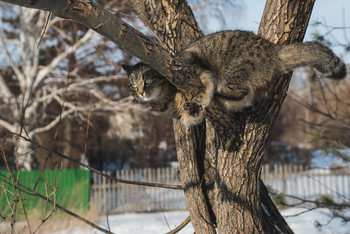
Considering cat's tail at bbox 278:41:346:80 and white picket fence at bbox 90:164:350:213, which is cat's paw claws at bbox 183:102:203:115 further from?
white picket fence at bbox 90:164:350:213

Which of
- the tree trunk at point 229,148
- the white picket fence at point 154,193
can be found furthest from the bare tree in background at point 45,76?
the tree trunk at point 229,148

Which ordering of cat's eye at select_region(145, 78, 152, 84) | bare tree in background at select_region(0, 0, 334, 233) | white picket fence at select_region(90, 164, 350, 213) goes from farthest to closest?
white picket fence at select_region(90, 164, 350, 213)
cat's eye at select_region(145, 78, 152, 84)
bare tree in background at select_region(0, 0, 334, 233)

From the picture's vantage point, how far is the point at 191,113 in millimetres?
2062

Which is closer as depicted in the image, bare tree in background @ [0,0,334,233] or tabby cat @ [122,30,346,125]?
bare tree in background @ [0,0,334,233]

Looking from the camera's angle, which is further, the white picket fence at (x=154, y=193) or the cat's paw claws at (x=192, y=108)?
the white picket fence at (x=154, y=193)

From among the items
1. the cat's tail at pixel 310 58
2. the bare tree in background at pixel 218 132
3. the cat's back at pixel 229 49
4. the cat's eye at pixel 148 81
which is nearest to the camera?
the bare tree in background at pixel 218 132

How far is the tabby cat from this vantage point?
1967 millimetres

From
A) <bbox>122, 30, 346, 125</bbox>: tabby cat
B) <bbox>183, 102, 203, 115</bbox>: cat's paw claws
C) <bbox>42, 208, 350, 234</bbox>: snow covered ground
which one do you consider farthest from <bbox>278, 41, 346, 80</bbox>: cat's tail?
<bbox>42, 208, 350, 234</bbox>: snow covered ground

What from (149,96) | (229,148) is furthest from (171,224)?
(149,96)

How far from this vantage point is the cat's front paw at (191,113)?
1993 millimetres

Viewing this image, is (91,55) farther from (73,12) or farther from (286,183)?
(73,12)

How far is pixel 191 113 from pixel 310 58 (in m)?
0.81

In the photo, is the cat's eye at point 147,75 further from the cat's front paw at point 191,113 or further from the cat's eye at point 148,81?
the cat's front paw at point 191,113

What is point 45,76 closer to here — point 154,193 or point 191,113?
point 154,193
